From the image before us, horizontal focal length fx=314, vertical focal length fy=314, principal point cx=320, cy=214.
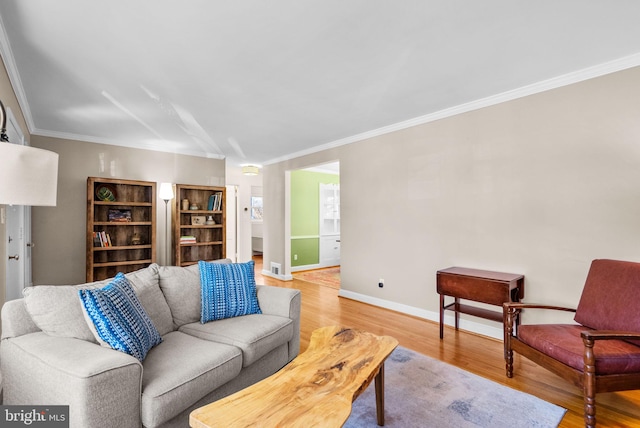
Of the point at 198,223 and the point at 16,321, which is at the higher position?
the point at 198,223

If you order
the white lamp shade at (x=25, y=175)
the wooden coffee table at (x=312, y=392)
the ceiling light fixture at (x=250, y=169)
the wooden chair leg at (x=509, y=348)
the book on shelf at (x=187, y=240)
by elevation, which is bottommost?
the wooden chair leg at (x=509, y=348)

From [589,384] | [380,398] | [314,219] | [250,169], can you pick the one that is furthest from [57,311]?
[314,219]

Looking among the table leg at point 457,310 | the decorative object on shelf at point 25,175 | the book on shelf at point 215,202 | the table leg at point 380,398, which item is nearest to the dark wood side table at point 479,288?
the table leg at point 457,310

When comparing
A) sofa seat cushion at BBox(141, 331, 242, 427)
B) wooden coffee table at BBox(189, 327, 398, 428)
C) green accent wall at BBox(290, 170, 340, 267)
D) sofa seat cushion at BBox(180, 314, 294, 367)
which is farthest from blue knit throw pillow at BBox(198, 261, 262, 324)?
green accent wall at BBox(290, 170, 340, 267)

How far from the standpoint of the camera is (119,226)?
15.6 ft

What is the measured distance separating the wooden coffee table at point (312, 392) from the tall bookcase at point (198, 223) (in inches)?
154

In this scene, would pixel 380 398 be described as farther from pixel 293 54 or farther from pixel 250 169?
pixel 250 169

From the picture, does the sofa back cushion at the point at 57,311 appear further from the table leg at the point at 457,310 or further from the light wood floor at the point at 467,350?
the table leg at the point at 457,310

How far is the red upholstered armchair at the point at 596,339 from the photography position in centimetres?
181

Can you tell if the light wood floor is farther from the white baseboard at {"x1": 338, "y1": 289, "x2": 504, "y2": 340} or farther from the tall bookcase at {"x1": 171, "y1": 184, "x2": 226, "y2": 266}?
the tall bookcase at {"x1": 171, "y1": 184, "x2": 226, "y2": 266}

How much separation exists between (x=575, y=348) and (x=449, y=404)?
86cm

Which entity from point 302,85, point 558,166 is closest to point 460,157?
point 558,166

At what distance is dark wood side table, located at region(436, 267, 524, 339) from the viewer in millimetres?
2797

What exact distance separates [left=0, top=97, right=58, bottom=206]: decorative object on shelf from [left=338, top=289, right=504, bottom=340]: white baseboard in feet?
11.3
